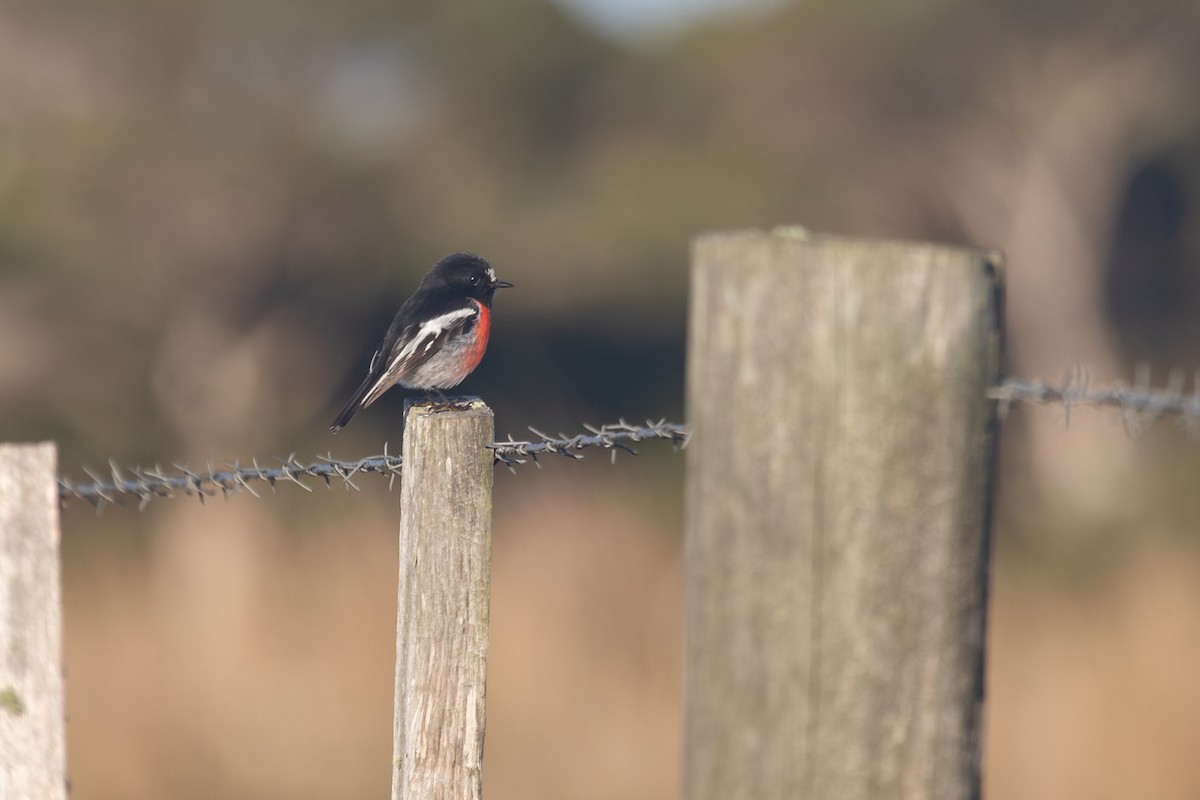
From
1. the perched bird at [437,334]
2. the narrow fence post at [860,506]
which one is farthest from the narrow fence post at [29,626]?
the perched bird at [437,334]

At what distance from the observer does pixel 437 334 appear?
658 centimetres

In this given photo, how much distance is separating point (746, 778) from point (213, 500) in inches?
468

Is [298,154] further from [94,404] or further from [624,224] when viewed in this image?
[624,224]

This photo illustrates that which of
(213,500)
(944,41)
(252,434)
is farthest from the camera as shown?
(944,41)


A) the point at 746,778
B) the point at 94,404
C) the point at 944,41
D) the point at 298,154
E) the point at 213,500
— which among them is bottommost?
the point at 746,778

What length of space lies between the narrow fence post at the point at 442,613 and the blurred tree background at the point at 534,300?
127cm

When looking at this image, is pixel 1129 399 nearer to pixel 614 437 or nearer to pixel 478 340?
pixel 614 437

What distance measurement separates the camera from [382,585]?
920cm

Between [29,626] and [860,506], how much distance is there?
63.2 inches

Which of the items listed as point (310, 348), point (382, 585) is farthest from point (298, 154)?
point (382, 585)

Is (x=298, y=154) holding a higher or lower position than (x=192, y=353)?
higher

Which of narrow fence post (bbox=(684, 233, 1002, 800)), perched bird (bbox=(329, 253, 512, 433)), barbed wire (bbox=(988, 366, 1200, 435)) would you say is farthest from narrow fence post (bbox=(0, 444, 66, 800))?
perched bird (bbox=(329, 253, 512, 433))

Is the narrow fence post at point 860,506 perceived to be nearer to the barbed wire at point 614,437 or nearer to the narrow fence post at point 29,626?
the barbed wire at point 614,437

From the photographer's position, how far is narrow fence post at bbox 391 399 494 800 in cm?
305
